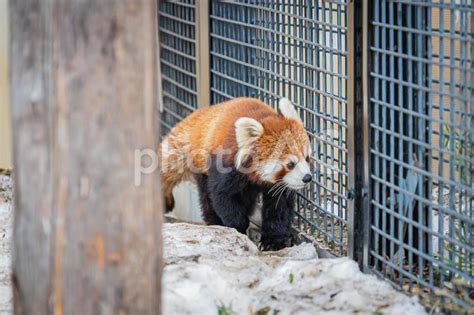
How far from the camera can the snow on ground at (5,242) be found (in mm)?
3876

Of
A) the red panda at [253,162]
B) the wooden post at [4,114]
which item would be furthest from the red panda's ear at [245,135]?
the wooden post at [4,114]

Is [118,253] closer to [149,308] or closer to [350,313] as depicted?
[149,308]

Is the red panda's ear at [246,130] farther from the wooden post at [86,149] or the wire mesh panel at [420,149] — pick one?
the wooden post at [86,149]

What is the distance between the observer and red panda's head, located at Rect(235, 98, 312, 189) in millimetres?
5328

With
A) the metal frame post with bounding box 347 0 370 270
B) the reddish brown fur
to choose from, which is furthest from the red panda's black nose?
the metal frame post with bounding box 347 0 370 270

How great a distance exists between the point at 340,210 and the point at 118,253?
2.41 metres

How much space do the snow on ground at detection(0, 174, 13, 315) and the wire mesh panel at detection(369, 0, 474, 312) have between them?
1626 millimetres

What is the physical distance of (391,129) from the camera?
405 centimetres

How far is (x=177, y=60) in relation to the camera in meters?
7.39

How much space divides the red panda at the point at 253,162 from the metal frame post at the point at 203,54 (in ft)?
2.45

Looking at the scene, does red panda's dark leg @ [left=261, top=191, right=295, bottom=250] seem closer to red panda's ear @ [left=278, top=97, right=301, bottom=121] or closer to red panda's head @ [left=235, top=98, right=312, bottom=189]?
red panda's head @ [left=235, top=98, right=312, bottom=189]

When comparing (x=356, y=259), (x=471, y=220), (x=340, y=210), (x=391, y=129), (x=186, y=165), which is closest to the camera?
(x=471, y=220)

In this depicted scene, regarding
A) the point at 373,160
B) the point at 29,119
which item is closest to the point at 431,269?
the point at 373,160

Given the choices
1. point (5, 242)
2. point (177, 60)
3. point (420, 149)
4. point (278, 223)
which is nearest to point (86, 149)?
point (420, 149)
